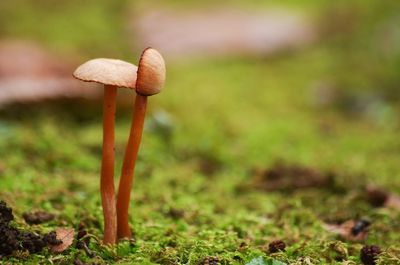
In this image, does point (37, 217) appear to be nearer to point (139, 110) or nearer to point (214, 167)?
point (139, 110)

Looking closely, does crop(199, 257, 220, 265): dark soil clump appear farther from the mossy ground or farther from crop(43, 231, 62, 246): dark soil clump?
crop(43, 231, 62, 246): dark soil clump

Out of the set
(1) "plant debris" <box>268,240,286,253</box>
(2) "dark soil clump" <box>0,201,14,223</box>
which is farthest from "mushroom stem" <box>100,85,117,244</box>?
(1) "plant debris" <box>268,240,286,253</box>

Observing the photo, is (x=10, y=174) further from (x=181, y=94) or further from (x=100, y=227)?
(x=181, y=94)

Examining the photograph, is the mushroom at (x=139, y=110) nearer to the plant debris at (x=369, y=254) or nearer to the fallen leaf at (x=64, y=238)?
the fallen leaf at (x=64, y=238)

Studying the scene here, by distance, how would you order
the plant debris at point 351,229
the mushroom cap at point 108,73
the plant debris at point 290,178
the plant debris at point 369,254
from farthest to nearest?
the plant debris at point 290,178 < the plant debris at point 351,229 < the plant debris at point 369,254 < the mushroom cap at point 108,73

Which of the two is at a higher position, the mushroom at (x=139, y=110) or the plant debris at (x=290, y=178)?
the mushroom at (x=139, y=110)

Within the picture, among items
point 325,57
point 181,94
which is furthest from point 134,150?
point 325,57

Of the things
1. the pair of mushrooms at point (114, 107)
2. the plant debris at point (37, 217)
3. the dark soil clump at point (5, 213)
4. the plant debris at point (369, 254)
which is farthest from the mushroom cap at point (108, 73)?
the plant debris at point (369, 254)
